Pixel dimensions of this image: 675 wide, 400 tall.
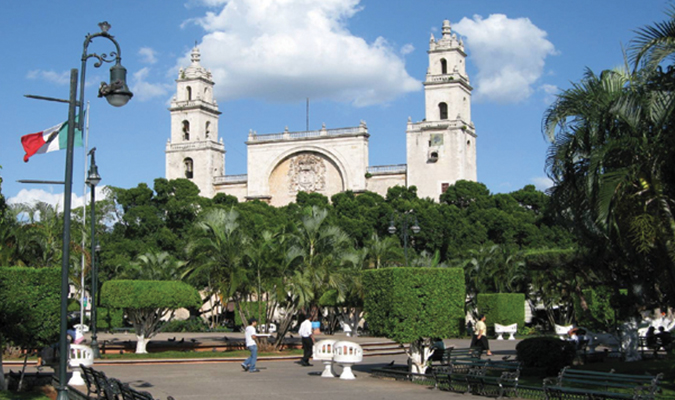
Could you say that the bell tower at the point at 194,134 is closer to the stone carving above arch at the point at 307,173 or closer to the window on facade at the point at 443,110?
the stone carving above arch at the point at 307,173

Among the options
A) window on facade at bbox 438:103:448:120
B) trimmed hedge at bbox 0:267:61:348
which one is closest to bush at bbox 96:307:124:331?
trimmed hedge at bbox 0:267:61:348

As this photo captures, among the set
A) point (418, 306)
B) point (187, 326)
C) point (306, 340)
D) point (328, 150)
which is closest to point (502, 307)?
point (187, 326)

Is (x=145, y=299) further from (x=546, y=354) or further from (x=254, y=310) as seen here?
(x=254, y=310)

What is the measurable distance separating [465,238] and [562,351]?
35.4 meters

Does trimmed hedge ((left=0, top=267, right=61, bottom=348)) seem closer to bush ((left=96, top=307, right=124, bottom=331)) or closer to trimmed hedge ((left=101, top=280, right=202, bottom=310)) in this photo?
trimmed hedge ((left=101, top=280, right=202, bottom=310))

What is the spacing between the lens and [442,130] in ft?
203

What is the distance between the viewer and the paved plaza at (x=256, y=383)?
1340 centimetres

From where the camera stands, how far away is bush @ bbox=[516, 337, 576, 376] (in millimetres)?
16781

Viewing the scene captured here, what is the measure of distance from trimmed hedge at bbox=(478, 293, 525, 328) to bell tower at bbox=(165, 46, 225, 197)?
1570 inches

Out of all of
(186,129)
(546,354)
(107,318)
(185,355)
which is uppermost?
(186,129)

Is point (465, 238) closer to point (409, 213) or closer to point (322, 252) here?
point (409, 213)

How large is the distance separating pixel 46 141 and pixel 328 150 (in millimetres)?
53766

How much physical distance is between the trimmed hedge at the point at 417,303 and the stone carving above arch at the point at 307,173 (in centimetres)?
5078

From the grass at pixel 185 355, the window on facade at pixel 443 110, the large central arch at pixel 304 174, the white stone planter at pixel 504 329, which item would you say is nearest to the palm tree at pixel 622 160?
the grass at pixel 185 355
